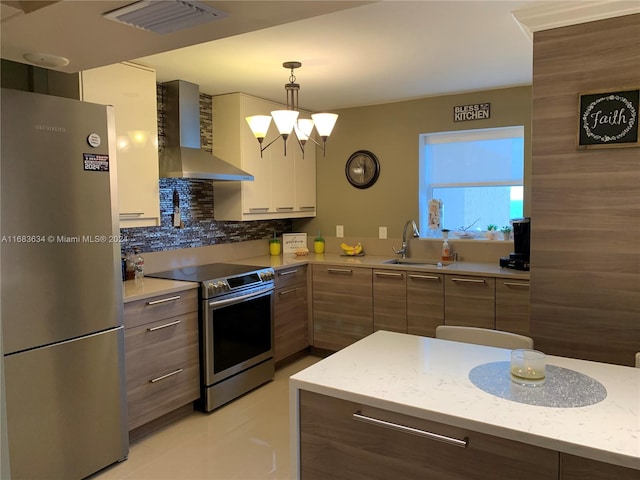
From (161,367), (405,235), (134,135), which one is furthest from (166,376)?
(405,235)

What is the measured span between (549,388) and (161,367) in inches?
88.3

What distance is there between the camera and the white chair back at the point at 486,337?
79.7 inches

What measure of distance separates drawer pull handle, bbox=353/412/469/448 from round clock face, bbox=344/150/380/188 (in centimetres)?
338

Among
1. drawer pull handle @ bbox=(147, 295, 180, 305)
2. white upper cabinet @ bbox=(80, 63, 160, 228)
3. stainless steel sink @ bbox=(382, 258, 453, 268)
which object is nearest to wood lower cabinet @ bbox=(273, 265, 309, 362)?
stainless steel sink @ bbox=(382, 258, 453, 268)

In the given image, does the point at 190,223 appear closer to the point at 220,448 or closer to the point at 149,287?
the point at 149,287

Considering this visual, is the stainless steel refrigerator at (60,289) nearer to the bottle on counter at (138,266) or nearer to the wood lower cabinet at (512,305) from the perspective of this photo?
the bottle on counter at (138,266)

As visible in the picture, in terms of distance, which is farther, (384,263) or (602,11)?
(384,263)

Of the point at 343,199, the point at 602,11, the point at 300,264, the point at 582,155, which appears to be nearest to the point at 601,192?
the point at 582,155

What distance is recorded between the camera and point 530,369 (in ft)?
4.99

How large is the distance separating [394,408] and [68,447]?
182cm

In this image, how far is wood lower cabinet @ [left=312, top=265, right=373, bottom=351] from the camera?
13.2 feet

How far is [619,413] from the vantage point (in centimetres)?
130

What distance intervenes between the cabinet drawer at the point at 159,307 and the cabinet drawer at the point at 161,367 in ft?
0.11

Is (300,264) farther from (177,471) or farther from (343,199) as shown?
(177,471)
